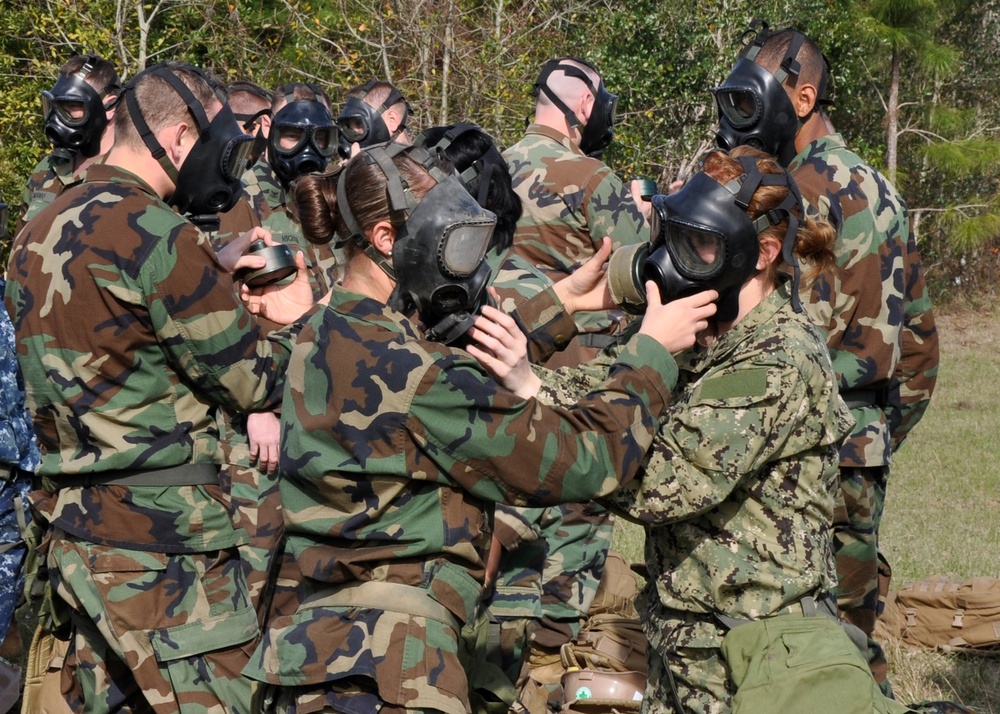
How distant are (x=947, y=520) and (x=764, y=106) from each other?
447 cm

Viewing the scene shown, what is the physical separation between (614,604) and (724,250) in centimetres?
399

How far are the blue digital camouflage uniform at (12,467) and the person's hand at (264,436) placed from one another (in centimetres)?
89

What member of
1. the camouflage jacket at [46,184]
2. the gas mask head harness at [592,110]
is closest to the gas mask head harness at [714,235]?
the gas mask head harness at [592,110]

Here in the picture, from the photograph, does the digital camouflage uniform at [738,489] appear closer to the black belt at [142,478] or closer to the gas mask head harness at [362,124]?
the black belt at [142,478]

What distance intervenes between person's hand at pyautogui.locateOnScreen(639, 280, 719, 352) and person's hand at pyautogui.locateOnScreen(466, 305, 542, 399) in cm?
36

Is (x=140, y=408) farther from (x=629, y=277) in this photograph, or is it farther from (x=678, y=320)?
(x=678, y=320)

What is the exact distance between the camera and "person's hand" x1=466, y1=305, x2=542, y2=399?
3.09m

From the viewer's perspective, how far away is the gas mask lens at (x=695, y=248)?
3.21 meters

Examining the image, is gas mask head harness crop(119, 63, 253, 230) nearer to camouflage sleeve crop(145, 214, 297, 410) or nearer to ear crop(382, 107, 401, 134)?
camouflage sleeve crop(145, 214, 297, 410)

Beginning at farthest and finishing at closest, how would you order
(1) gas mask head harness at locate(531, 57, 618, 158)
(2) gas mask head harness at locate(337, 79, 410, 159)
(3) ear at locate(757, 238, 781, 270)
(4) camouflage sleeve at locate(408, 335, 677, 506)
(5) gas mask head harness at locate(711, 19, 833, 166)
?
(2) gas mask head harness at locate(337, 79, 410, 159), (1) gas mask head harness at locate(531, 57, 618, 158), (5) gas mask head harness at locate(711, 19, 833, 166), (3) ear at locate(757, 238, 781, 270), (4) camouflage sleeve at locate(408, 335, 677, 506)

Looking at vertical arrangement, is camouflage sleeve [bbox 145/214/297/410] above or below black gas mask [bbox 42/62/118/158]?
above

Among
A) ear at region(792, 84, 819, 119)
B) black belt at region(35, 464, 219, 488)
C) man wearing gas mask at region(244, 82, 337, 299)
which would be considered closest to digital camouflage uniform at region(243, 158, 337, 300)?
man wearing gas mask at region(244, 82, 337, 299)

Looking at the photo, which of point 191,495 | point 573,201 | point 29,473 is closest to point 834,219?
point 573,201

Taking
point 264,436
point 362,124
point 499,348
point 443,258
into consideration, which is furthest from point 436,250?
point 362,124
